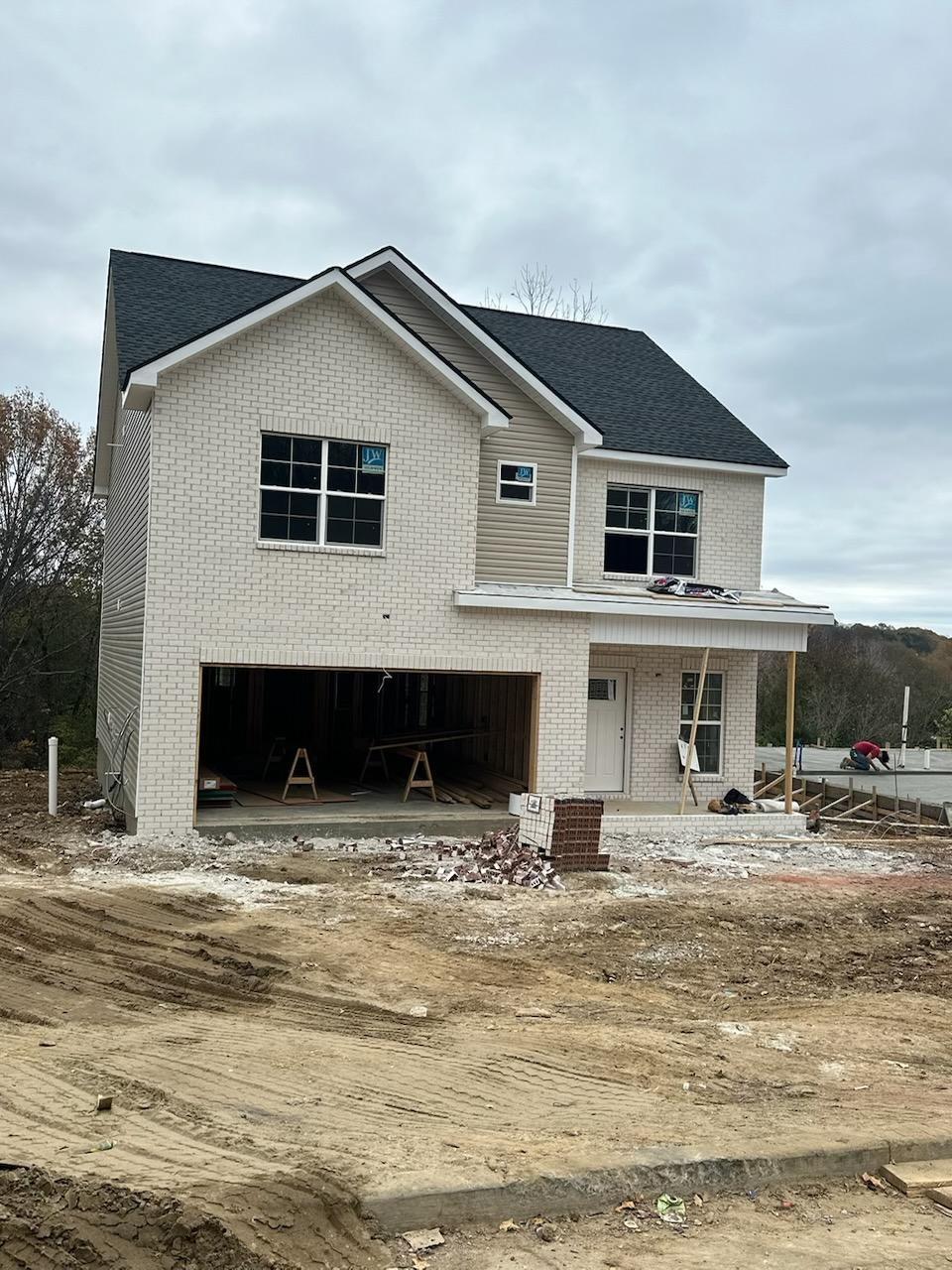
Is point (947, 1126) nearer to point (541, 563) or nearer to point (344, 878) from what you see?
point (344, 878)

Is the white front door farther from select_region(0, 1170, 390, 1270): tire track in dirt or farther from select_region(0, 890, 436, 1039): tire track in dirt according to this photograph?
select_region(0, 1170, 390, 1270): tire track in dirt

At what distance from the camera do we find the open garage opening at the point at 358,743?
1717 cm

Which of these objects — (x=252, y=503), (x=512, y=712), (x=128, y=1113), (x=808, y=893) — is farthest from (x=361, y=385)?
(x=128, y=1113)

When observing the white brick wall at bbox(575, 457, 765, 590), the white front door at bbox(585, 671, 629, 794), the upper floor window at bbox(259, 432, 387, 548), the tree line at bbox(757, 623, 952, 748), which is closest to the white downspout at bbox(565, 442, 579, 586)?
the white brick wall at bbox(575, 457, 765, 590)

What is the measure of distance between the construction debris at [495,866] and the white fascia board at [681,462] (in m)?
7.40

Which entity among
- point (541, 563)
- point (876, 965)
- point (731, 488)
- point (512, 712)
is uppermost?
point (731, 488)

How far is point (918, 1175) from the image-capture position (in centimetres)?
588

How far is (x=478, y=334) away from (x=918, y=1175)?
14281 millimetres

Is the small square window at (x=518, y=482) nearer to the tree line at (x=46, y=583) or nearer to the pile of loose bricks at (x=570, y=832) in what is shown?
the pile of loose bricks at (x=570, y=832)

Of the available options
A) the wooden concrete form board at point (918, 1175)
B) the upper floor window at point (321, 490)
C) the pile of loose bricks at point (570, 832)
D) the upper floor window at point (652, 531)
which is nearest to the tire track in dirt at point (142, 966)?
the wooden concrete form board at point (918, 1175)

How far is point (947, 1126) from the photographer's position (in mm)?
6445

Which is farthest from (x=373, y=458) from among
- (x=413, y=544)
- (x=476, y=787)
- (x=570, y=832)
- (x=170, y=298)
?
(x=476, y=787)

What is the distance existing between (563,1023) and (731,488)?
14355 millimetres

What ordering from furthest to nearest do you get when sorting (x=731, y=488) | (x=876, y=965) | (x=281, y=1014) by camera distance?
(x=731, y=488), (x=876, y=965), (x=281, y=1014)
